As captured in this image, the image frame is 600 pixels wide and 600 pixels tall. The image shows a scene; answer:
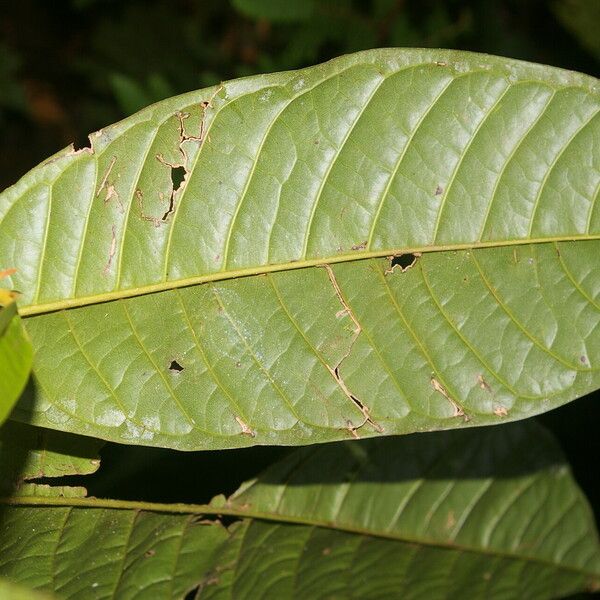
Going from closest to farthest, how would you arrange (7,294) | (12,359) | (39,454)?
(12,359), (7,294), (39,454)

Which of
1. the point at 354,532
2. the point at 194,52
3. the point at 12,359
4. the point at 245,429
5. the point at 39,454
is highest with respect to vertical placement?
the point at 194,52

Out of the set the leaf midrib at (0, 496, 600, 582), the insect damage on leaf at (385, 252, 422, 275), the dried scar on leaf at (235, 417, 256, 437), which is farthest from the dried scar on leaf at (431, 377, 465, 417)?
the leaf midrib at (0, 496, 600, 582)

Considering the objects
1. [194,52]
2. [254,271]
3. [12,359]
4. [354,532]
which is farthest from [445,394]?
[194,52]

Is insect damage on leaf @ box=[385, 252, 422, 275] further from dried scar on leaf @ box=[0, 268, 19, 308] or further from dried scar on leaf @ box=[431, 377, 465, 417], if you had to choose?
dried scar on leaf @ box=[0, 268, 19, 308]

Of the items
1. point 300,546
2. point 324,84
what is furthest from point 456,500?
point 324,84

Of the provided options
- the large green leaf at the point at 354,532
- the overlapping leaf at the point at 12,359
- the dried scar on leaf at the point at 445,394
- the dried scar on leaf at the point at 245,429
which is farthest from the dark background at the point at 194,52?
the overlapping leaf at the point at 12,359

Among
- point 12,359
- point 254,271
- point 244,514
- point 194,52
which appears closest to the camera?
point 12,359

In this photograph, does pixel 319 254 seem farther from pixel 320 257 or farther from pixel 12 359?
pixel 12 359

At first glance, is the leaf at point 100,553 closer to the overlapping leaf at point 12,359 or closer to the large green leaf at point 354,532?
the large green leaf at point 354,532
